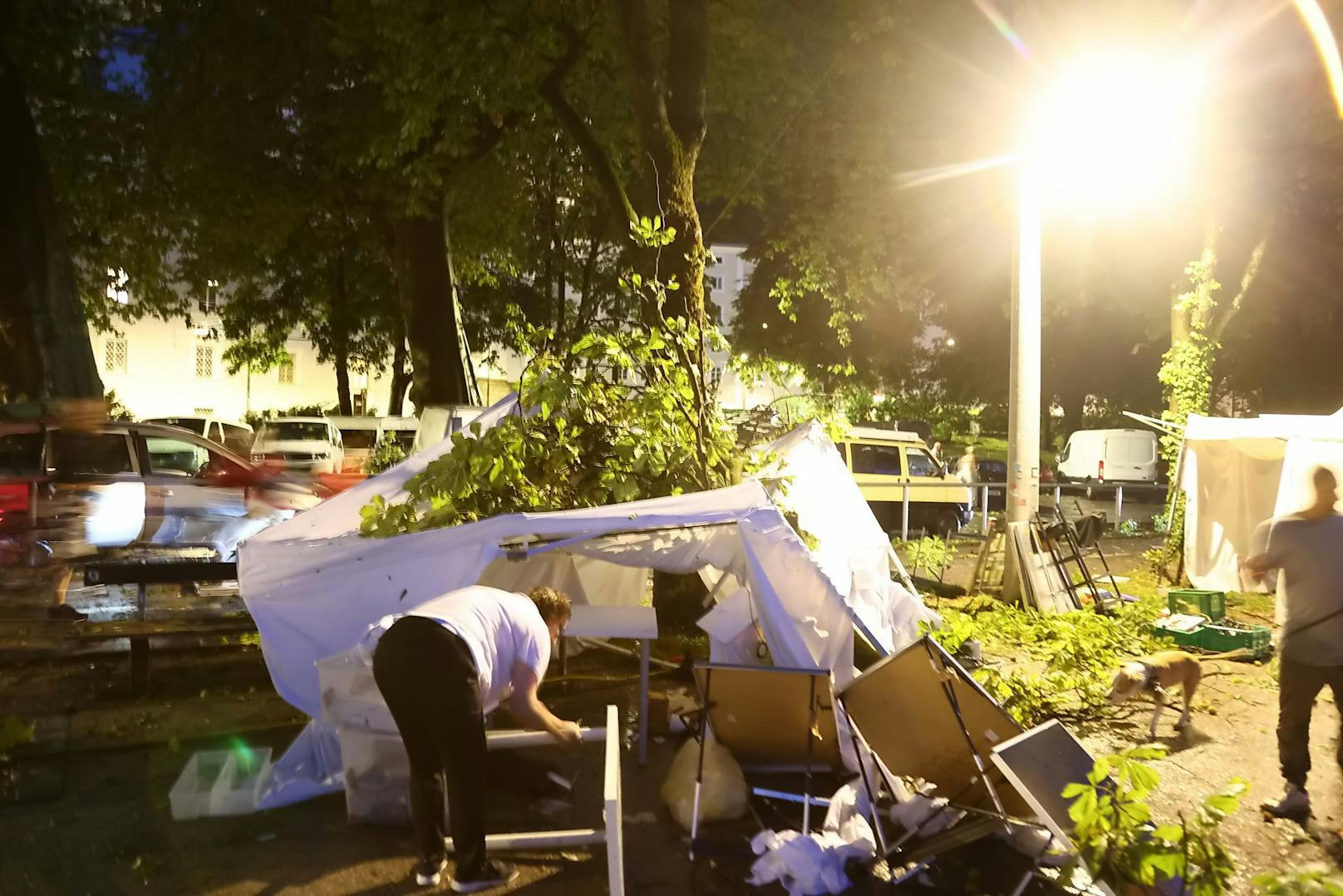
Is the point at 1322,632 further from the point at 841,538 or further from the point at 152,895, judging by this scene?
the point at 152,895

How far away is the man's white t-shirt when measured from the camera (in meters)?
4.12

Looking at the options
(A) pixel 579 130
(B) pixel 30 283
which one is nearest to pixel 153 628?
(A) pixel 579 130

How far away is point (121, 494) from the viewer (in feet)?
35.7

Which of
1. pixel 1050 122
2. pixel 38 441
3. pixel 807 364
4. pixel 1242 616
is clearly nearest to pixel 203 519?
pixel 38 441

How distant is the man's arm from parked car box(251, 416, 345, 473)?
16.7 meters

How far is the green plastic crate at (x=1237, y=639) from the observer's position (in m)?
9.04

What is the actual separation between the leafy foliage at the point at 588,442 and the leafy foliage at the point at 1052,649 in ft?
7.41

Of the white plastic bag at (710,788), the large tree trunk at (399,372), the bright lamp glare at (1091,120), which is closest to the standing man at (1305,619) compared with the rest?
the white plastic bag at (710,788)

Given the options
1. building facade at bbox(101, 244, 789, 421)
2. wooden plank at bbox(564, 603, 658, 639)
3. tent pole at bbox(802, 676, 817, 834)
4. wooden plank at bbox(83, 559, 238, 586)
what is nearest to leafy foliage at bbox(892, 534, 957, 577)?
wooden plank at bbox(564, 603, 658, 639)

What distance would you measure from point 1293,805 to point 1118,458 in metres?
25.9

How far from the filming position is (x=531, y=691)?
14.4ft

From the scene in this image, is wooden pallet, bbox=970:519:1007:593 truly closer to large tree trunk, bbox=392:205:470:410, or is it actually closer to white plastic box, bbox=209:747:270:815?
white plastic box, bbox=209:747:270:815

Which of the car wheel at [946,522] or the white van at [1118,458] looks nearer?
the car wheel at [946,522]

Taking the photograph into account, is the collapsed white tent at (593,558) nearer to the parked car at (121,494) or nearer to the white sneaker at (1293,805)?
the white sneaker at (1293,805)
